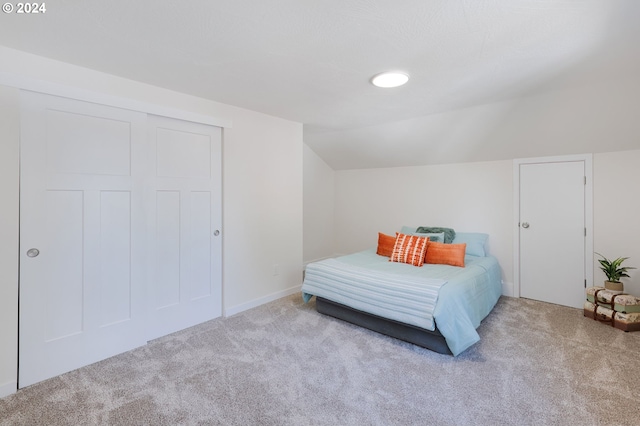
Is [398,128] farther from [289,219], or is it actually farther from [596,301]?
[596,301]

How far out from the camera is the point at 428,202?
442 cm

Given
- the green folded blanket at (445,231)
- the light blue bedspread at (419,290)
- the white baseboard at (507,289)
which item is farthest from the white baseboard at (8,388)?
the white baseboard at (507,289)

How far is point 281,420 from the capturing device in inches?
66.6

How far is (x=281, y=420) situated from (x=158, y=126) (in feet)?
8.03

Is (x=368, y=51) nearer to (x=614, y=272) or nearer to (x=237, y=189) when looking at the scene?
(x=237, y=189)

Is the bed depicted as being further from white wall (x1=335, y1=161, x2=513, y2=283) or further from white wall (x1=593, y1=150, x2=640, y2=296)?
white wall (x1=593, y1=150, x2=640, y2=296)

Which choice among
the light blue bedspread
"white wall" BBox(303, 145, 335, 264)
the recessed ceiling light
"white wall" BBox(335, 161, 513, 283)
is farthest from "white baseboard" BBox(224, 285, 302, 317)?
the recessed ceiling light

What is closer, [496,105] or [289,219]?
[496,105]

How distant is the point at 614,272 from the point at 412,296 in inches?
85.9

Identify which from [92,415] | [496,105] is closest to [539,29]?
[496,105]

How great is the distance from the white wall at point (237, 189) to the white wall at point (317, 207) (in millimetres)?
974

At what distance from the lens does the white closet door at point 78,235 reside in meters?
2.05

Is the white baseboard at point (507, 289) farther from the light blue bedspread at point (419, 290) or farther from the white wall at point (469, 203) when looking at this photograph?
the light blue bedspread at point (419, 290)

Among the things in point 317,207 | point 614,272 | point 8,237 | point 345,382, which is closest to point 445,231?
point 614,272
